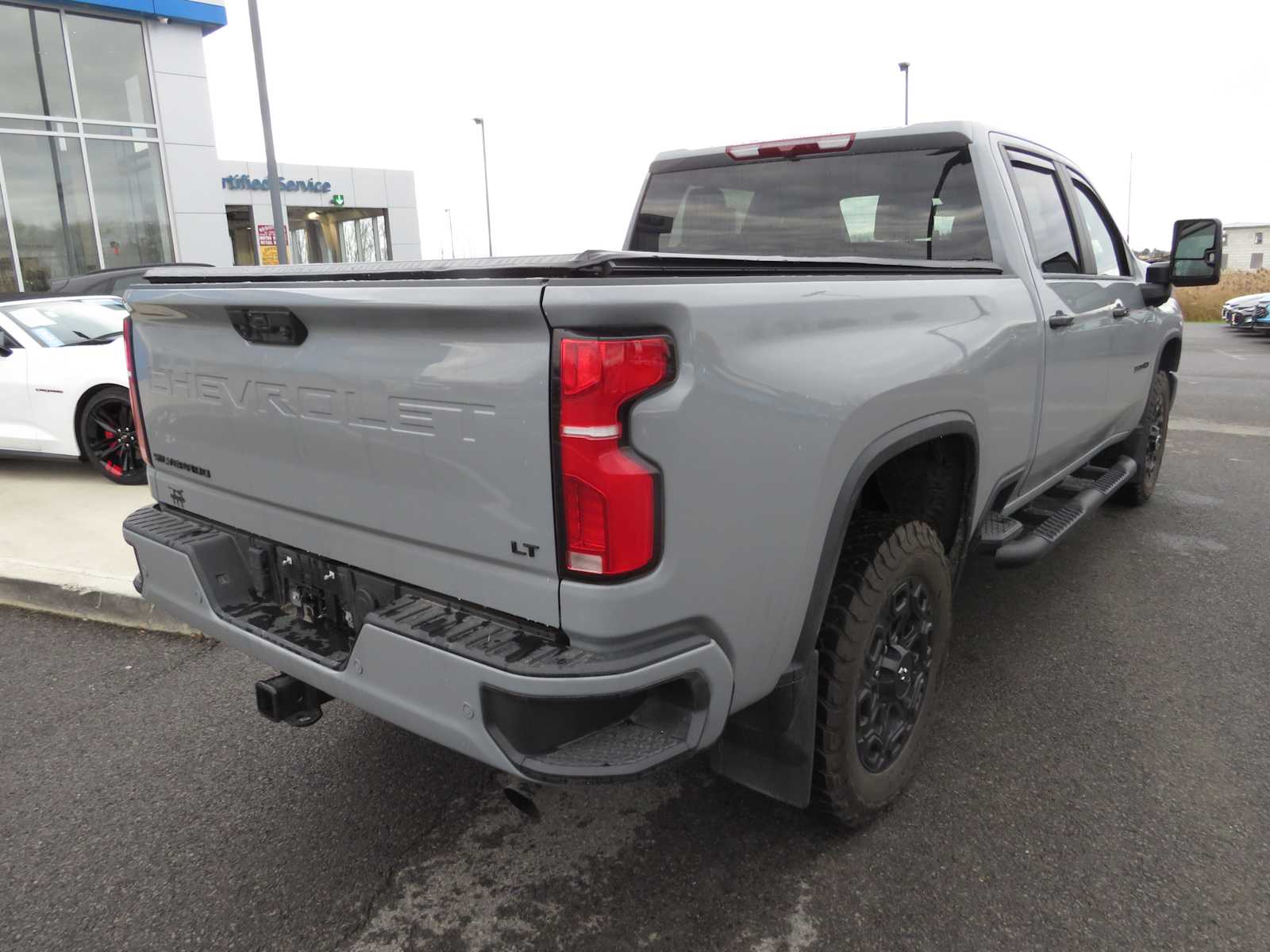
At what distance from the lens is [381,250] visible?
105 ft

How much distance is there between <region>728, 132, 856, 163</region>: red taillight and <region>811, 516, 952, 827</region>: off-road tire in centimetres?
176

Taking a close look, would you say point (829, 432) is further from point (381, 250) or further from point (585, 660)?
point (381, 250)

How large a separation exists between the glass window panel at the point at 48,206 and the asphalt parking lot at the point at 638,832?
1696cm

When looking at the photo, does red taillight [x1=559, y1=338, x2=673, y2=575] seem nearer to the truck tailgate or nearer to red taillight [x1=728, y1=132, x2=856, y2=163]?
the truck tailgate

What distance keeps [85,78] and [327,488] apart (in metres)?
20.3

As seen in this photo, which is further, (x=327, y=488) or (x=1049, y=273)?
(x=1049, y=273)

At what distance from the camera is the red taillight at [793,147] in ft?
11.8

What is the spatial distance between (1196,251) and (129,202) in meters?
Result: 19.9

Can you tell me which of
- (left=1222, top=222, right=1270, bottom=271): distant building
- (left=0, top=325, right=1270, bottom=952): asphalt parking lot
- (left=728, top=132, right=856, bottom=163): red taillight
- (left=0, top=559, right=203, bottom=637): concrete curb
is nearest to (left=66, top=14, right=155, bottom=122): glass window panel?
(left=0, top=559, right=203, bottom=637): concrete curb

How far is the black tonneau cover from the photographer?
5.68ft

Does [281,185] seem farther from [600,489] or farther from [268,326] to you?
[600,489]

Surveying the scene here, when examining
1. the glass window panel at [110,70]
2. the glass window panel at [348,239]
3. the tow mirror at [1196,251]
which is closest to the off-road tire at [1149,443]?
the tow mirror at [1196,251]

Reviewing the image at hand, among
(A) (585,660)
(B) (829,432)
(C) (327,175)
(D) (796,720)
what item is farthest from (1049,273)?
(C) (327,175)

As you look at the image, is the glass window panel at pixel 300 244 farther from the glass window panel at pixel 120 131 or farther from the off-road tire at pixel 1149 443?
the off-road tire at pixel 1149 443
